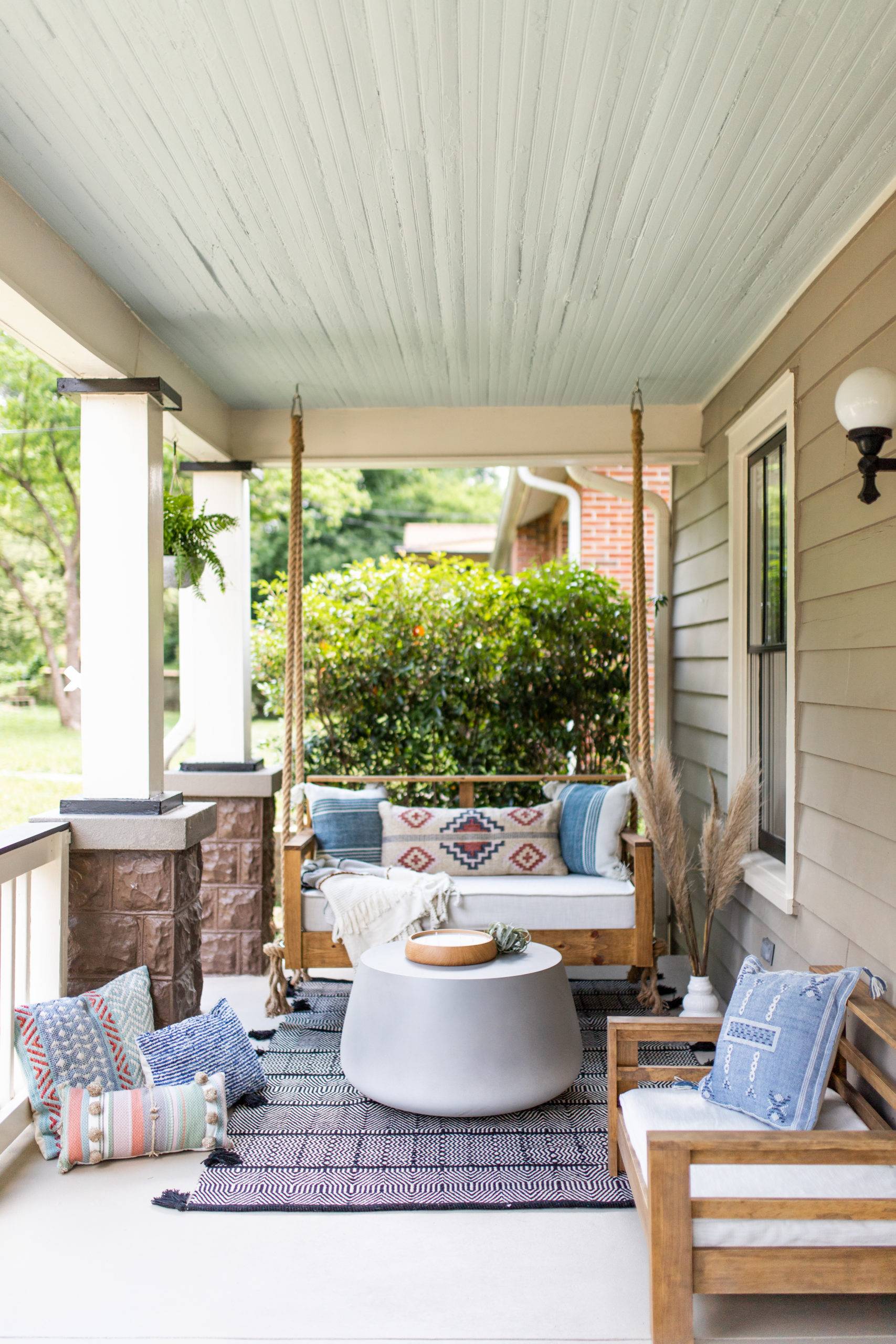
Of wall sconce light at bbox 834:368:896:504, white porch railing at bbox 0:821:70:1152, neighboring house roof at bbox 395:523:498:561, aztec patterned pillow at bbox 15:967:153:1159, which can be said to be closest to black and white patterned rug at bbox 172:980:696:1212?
aztec patterned pillow at bbox 15:967:153:1159

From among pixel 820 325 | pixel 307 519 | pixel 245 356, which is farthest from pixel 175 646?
pixel 820 325

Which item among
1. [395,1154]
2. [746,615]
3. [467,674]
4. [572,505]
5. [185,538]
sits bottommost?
[395,1154]

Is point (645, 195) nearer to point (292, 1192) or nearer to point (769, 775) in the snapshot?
point (769, 775)

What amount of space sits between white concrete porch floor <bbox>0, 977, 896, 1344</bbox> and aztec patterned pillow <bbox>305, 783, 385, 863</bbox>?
1889mm

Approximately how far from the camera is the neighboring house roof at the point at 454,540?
13516 millimetres

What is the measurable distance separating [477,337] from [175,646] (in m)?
12.0

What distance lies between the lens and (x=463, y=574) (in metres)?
5.91

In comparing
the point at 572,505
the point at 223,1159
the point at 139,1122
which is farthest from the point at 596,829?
the point at 572,505

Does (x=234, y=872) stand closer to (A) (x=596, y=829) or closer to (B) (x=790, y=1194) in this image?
(A) (x=596, y=829)

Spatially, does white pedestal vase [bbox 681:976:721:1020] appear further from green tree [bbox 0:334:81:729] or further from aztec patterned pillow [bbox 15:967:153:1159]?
green tree [bbox 0:334:81:729]

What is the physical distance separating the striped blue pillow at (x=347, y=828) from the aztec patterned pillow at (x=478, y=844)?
0.06m

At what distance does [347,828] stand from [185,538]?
4.94 feet

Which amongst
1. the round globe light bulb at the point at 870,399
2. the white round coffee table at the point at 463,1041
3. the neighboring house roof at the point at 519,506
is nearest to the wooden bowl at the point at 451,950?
the white round coffee table at the point at 463,1041

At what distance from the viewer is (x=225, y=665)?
4.93 meters
